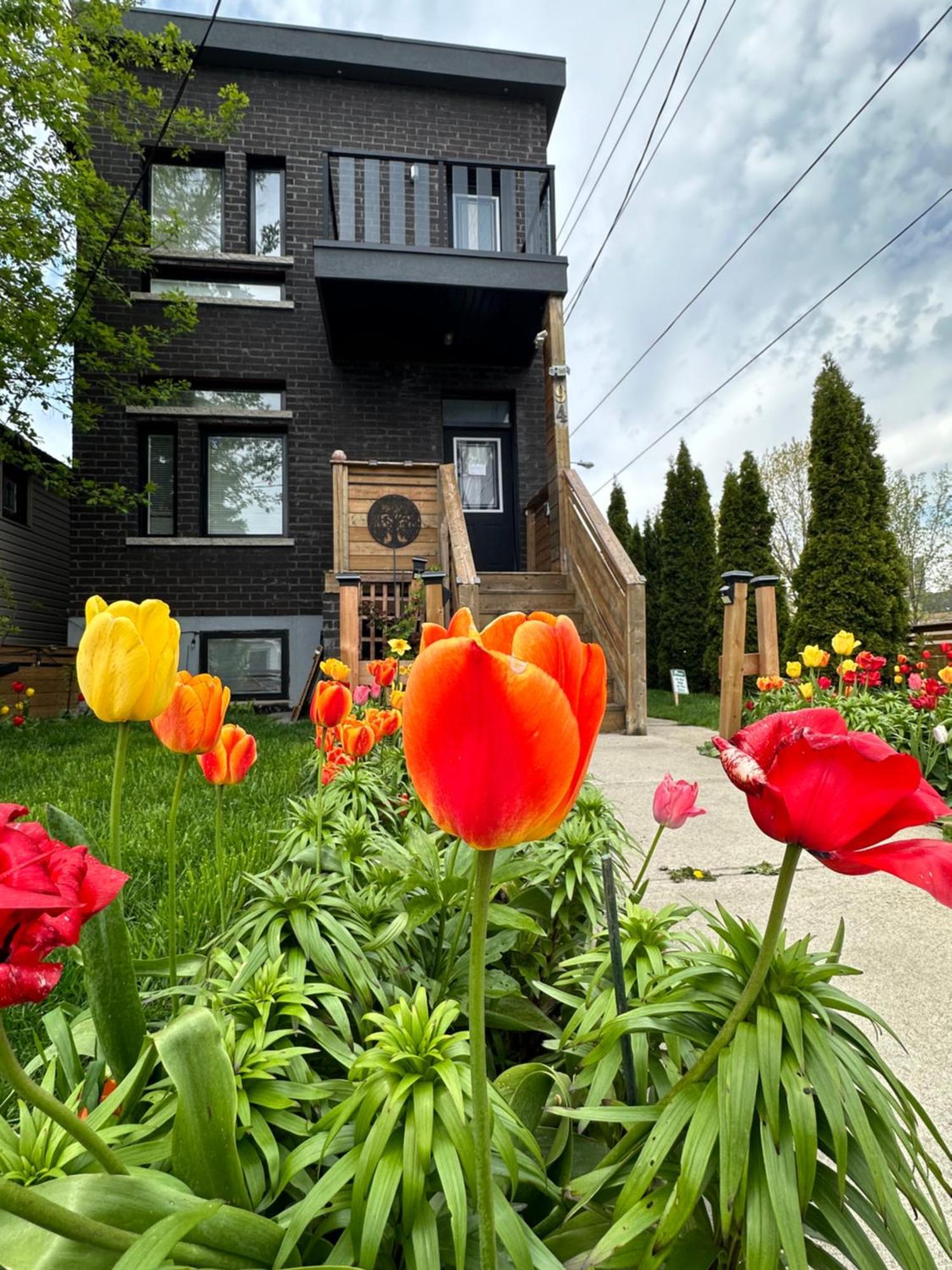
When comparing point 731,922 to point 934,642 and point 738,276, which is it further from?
point 738,276

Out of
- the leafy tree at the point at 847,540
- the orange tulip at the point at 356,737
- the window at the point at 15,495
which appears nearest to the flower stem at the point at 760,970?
the orange tulip at the point at 356,737

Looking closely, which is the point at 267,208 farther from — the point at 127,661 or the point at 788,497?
the point at 788,497

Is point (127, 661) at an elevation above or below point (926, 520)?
below

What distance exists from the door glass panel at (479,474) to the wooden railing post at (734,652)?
400 cm

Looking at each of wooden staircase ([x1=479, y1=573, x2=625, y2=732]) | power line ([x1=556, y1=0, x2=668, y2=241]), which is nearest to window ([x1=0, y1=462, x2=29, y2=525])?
wooden staircase ([x1=479, y1=573, x2=625, y2=732])

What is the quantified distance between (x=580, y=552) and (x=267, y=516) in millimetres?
4073

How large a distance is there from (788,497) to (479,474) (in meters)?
10.9

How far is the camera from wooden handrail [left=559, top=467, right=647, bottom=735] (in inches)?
207

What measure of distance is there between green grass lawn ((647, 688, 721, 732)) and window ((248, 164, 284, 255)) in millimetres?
7491

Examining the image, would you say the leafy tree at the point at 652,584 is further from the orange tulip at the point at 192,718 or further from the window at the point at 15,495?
the orange tulip at the point at 192,718

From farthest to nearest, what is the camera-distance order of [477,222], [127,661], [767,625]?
[477,222]
[767,625]
[127,661]

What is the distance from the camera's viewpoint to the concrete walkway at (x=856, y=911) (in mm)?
1387

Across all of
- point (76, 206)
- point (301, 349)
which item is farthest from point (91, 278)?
point (301, 349)

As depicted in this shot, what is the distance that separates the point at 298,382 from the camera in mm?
8109
